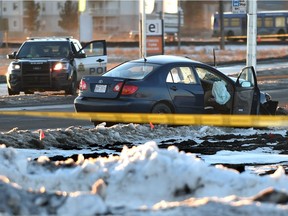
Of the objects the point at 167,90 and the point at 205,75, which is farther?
the point at 205,75

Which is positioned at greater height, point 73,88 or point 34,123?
point 73,88

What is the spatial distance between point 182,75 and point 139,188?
274 inches

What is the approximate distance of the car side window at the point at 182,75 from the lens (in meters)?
12.8

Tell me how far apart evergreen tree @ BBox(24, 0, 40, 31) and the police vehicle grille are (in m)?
84.4

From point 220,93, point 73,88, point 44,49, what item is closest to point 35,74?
point 44,49

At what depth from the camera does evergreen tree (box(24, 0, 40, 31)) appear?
103938 mm

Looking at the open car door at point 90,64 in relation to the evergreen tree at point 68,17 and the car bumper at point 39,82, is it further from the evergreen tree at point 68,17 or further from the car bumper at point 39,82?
the evergreen tree at point 68,17

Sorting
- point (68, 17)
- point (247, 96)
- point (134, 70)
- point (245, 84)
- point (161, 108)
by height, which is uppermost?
point (68, 17)

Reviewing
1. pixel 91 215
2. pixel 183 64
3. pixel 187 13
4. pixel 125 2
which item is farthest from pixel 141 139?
pixel 187 13

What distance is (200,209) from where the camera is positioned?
17.1ft

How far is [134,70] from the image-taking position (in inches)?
502

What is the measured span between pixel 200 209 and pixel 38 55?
53.9ft

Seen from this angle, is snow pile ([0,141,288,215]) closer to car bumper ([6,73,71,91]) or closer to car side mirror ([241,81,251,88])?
car side mirror ([241,81,251,88])

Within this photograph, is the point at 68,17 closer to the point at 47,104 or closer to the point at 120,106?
the point at 47,104
